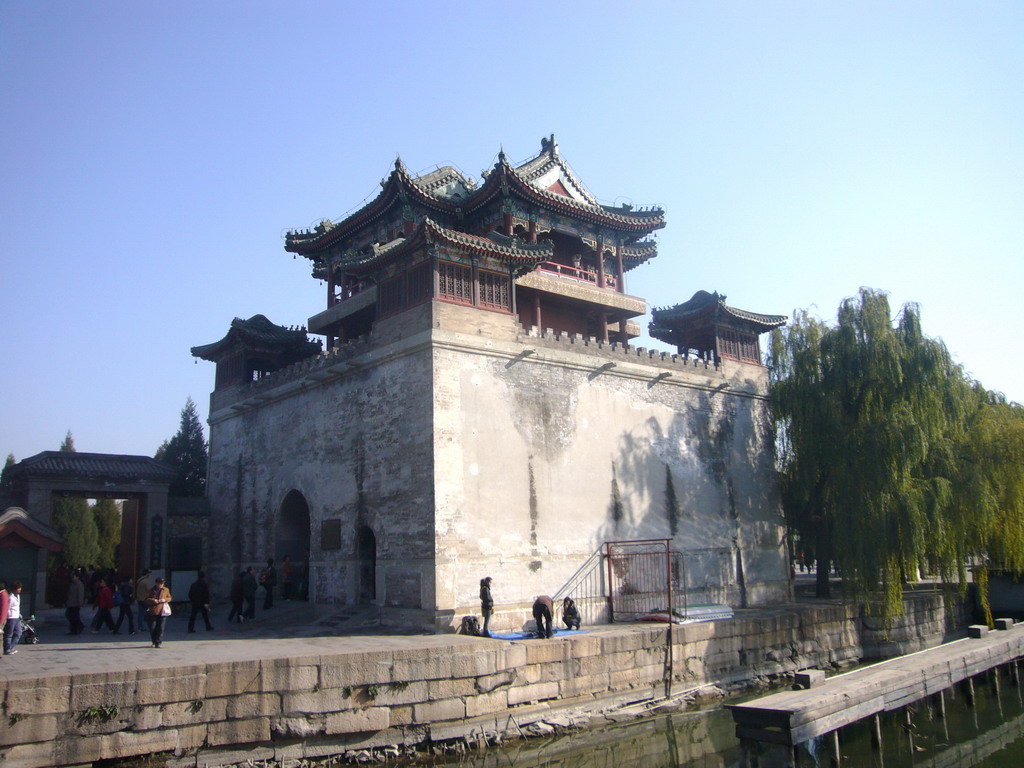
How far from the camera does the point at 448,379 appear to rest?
14.4 meters

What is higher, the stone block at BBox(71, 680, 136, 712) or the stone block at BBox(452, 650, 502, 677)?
the stone block at BBox(71, 680, 136, 712)

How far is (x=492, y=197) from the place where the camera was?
18.3m

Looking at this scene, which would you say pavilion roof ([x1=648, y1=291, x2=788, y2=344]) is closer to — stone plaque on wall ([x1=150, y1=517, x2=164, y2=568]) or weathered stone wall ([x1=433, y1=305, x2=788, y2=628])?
weathered stone wall ([x1=433, y1=305, x2=788, y2=628])

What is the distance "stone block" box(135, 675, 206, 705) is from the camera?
8.62m

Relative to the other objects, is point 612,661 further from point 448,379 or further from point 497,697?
point 448,379

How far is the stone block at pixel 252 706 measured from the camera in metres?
9.12

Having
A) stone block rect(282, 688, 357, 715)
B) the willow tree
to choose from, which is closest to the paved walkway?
stone block rect(282, 688, 357, 715)

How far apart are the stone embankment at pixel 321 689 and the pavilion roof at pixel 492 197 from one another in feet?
32.7

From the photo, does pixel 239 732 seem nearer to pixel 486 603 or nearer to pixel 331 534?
pixel 486 603

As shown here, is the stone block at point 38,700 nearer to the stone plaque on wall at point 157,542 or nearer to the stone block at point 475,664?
the stone block at point 475,664

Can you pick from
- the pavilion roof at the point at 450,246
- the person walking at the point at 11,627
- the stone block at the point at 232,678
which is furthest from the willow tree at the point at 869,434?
the person walking at the point at 11,627

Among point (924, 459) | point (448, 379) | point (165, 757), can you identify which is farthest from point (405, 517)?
point (924, 459)

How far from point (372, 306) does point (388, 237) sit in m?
2.32

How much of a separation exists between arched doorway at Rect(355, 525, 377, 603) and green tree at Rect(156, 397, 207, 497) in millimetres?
14359
